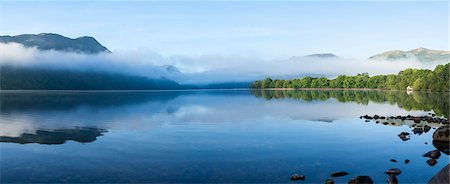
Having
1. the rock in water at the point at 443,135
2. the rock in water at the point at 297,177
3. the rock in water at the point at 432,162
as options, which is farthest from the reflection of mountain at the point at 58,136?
the rock in water at the point at 443,135

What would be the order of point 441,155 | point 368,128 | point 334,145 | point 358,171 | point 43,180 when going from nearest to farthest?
point 43,180, point 358,171, point 441,155, point 334,145, point 368,128

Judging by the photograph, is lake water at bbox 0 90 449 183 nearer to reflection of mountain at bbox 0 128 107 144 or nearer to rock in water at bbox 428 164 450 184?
reflection of mountain at bbox 0 128 107 144

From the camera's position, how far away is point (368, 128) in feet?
195

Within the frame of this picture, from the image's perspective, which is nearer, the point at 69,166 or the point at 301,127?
the point at 69,166

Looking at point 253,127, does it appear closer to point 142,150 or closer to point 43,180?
point 142,150

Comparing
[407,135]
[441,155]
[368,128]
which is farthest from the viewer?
[368,128]

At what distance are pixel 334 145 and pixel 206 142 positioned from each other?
A: 15771 millimetres

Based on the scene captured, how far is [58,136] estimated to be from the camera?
49.8 m

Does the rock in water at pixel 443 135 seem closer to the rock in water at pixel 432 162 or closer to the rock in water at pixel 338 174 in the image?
the rock in water at pixel 432 162

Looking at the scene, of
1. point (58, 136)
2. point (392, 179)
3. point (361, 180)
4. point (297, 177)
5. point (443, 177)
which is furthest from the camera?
point (58, 136)

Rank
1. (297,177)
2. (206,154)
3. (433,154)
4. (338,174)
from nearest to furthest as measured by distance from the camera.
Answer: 1. (297,177)
2. (338,174)
3. (433,154)
4. (206,154)

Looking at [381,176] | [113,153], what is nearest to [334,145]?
[381,176]

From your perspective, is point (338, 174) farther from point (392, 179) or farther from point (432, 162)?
point (432, 162)

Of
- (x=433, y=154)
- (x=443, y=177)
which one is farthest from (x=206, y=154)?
(x=433, y=154)
